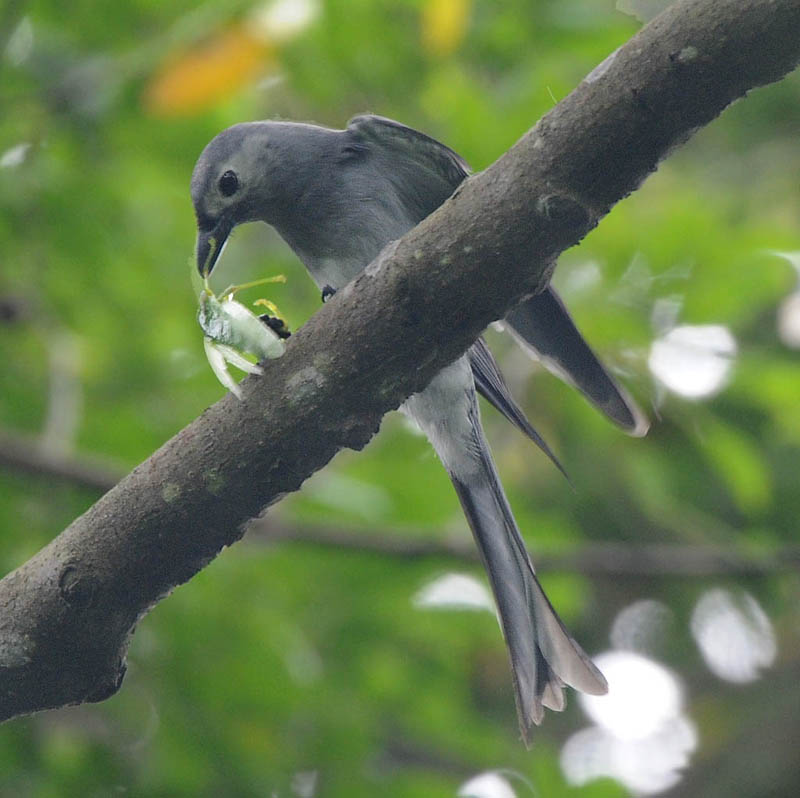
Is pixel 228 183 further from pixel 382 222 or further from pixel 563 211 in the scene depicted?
pixel 563 211

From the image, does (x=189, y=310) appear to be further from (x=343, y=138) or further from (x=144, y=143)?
(x=343, y=138)

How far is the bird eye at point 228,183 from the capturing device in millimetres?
4152

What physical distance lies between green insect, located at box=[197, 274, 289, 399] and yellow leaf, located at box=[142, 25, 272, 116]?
1338 millimetres

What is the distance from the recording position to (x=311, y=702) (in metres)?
4.28

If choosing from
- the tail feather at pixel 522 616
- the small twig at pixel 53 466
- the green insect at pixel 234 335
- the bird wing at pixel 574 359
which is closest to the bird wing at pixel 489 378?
the tail feather at pixel 522 616

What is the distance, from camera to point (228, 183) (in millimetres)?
4164

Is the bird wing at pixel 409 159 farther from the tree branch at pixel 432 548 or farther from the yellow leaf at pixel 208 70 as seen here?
the tree branch at pixel 432 548

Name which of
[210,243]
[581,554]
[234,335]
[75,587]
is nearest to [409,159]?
[210,243]

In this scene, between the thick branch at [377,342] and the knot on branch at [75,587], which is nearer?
the thick branch at [377,342]

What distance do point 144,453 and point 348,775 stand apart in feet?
4.47

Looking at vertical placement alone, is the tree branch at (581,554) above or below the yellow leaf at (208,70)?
below

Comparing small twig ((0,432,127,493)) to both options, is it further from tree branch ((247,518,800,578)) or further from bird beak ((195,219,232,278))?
bird beak ((195,219,232,278))

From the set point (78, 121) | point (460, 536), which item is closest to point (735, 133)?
point (460, 536)

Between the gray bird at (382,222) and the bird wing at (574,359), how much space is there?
11mm
